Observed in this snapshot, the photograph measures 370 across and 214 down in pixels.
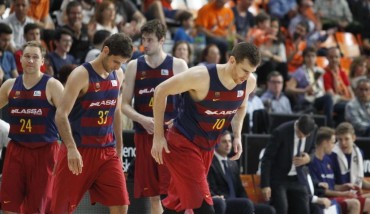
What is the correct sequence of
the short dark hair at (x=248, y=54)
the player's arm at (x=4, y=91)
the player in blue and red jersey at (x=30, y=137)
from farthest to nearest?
the player's arm at (x=4, y=91) → the player in blue and red jersey at (x=30, y=137) → the short dark hair at (x=248, y=54)

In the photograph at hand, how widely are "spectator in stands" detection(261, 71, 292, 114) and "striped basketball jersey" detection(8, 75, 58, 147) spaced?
20.6 feet

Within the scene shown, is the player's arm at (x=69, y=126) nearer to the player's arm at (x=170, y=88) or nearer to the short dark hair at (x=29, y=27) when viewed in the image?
the player's arm at (x=170, y=88)

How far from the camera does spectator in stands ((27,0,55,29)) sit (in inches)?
559

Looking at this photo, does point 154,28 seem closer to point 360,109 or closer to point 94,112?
point 94,112

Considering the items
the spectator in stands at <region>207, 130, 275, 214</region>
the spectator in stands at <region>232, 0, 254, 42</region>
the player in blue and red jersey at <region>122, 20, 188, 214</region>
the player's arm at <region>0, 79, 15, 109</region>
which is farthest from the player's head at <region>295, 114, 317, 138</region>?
the spectator in stands at <region>232, 0, 254, 42</region>

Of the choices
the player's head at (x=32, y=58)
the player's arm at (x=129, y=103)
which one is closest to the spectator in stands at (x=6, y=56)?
the player's arm at (x=129, y=103)

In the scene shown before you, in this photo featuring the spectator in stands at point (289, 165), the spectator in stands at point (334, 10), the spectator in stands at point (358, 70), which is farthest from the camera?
the spectator in stands at point (334, 10)

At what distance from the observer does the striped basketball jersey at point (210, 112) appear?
8.43 metres

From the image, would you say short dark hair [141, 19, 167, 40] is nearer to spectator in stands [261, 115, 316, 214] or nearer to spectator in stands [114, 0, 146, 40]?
spectator in stands [261, 115, 316, 214]

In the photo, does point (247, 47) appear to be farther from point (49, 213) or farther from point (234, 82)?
point (49, 213)

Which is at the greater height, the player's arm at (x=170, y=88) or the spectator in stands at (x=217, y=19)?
the spectator in stands at (x=217, y=19)

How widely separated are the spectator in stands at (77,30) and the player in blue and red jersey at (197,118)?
16.9ft

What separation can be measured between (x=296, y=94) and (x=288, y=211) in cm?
383

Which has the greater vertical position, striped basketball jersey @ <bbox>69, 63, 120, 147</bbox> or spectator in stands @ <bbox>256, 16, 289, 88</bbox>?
spectator in stands @ <bbox>256, 16, 289, 88</bbox>
